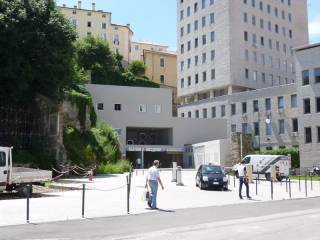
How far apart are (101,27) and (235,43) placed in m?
38.4

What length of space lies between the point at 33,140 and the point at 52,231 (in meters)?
25.9

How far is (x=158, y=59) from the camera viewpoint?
365ft

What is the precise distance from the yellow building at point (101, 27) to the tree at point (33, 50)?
237ft

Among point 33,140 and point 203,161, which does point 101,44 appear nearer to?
point 203,161

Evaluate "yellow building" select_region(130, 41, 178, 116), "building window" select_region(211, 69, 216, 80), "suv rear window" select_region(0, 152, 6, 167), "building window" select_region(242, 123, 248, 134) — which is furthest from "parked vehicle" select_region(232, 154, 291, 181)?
"yellow building" select_region(130, 41, 178, 116)

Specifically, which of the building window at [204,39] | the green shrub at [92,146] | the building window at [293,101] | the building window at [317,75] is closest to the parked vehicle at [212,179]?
the green shrub at [92,146]

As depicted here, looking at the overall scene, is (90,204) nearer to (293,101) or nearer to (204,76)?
(293,101)

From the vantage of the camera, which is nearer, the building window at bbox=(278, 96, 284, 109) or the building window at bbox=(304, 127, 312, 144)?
the building window at bbox=(304, 127, 312, 144)

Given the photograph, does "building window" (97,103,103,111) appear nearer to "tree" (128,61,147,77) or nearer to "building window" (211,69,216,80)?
"building window" (211,69,216,80)

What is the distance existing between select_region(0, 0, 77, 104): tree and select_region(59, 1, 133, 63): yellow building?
7211 centimetres

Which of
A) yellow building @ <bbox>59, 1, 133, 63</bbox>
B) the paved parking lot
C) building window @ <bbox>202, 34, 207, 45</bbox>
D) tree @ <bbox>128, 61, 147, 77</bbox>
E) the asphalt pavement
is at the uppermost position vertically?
yellow building @ <bbox>59, 1, 133, 63</bbox>

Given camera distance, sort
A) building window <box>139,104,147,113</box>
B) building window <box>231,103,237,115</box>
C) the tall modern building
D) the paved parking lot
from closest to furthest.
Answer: the paved parking lot → building window <box>139,104,147,113</box> → building window <box>231,103,237,115</box> → the tall modern building

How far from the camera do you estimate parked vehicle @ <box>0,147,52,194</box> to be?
21.1 m

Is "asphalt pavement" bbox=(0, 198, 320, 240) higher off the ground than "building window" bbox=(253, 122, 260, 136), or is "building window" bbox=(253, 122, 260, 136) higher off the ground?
"building window" bbox=(253, 122, 260, 136)
